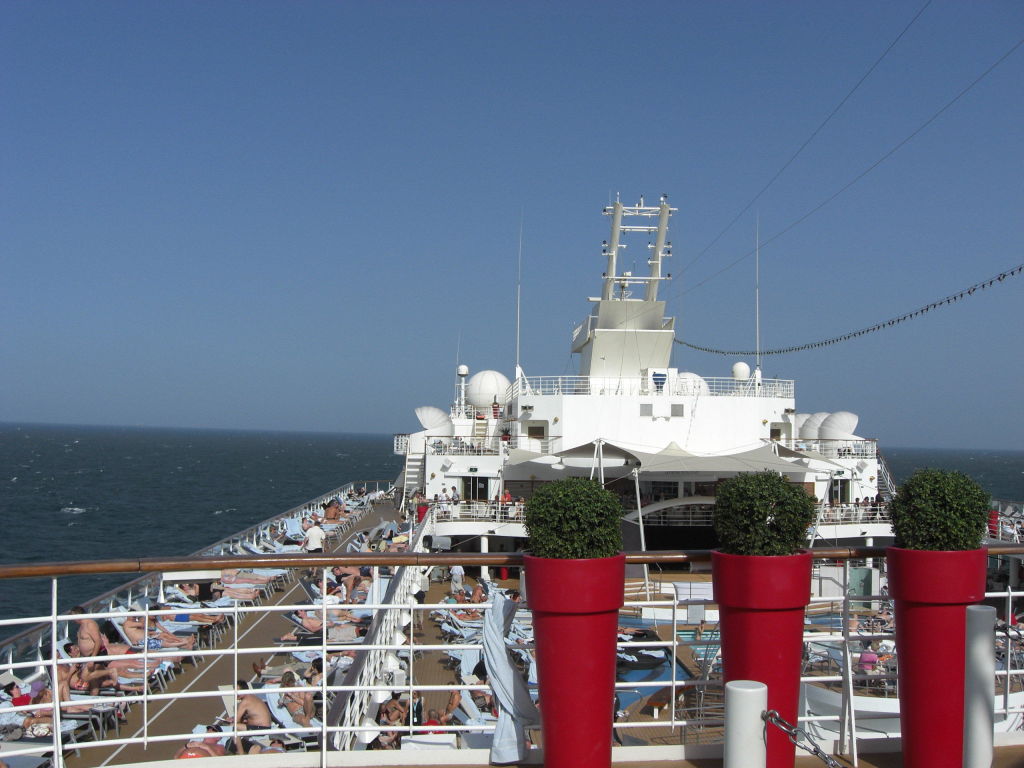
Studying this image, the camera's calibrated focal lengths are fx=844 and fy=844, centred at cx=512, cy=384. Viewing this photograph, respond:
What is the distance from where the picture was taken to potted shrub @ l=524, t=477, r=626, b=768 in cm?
363

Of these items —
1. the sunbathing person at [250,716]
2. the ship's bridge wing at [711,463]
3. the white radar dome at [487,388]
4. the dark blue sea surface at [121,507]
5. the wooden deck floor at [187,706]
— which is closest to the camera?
the sunbathing person at [250,716]

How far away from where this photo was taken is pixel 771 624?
148 inches

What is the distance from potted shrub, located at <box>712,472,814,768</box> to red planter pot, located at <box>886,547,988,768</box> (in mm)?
507

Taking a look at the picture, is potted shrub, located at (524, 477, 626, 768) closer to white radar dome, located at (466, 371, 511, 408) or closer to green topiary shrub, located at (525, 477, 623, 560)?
green topiary shrub, located at (525, 477, 623, 560)

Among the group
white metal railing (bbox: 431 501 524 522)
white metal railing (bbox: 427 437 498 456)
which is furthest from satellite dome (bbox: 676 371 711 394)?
white metal railing (bbox: 431 501 524 522)

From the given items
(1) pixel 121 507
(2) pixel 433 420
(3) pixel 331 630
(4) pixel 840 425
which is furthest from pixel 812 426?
(1) pixel 121 507

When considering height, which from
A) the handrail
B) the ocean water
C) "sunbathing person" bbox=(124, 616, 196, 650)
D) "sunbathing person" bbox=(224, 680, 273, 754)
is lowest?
the ocean water

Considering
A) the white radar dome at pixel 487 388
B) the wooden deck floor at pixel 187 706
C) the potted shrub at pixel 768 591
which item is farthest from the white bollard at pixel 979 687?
the white radar dome at pixel 487 388

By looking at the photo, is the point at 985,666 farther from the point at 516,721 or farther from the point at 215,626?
the point at 215,626

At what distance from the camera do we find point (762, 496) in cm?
379

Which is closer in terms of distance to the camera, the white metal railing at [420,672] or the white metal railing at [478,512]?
the white metal railing at [420,672]

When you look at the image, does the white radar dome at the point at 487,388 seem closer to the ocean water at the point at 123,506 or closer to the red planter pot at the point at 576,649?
the ocean water at the point at 123,506

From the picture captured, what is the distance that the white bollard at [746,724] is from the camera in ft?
11.0

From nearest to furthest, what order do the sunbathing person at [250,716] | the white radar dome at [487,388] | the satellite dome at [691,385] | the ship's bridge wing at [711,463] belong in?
the sunbathing person at [250,716]
the ship's bridge wing at [711,463]
the satellite dome at [691,385]
the white radar dome at [487,388]
